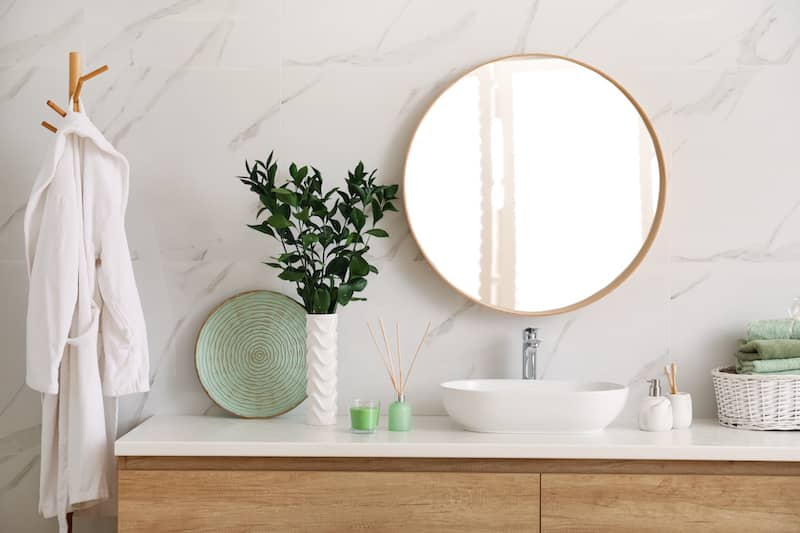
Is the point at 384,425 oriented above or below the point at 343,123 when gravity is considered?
below

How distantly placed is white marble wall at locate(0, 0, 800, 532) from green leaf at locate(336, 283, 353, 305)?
210mm

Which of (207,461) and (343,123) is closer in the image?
(207,461)

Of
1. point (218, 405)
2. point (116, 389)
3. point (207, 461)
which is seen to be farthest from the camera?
point (218, 405)

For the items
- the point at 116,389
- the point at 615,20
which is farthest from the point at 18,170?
the point at 615,20

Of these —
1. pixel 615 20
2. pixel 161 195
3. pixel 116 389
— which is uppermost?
pixel 615 20

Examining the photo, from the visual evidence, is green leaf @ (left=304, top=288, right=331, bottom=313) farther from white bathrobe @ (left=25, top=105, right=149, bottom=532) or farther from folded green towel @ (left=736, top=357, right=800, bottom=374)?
folded green towel @ (left=736, top=357, right=800, bottom=374)

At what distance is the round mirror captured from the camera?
2320mm

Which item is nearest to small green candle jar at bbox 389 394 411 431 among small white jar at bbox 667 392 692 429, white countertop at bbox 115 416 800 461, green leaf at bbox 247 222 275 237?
white countertop at bbox 115 416 800 461

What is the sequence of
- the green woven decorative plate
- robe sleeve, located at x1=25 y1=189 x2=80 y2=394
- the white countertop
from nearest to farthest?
the white countertop < robe sleeve, located at x1=25 y1=189 x2=80 y2=394 < the green woven decorative plate

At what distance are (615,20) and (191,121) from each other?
1.18m

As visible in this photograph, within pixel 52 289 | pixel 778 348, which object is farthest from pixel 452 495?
pixel 52 289

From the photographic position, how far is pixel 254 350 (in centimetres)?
229

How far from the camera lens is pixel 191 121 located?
235 cm

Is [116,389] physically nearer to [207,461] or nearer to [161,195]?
[207,461]
